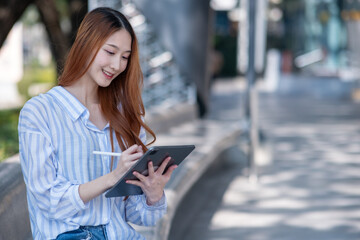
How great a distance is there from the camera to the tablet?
2416 millimetres

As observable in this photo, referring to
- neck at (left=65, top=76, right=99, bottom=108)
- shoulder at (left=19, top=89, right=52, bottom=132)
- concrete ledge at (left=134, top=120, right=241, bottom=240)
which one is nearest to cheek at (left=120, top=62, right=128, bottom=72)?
neck at (left=65, top=76, right=99, bottom=108)

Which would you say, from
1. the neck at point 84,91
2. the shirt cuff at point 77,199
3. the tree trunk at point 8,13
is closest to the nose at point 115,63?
the neck at point 84,91

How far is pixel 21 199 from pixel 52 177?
1.62 meters

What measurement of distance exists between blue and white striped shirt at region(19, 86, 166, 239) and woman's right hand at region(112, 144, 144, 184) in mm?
188

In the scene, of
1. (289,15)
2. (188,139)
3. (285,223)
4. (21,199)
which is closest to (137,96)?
(21,199)

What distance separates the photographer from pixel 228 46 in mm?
37281

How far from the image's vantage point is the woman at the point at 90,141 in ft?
8.26

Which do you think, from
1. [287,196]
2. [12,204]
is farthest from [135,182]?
[287,196]

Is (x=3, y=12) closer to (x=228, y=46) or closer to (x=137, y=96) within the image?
(x=137, y=96)

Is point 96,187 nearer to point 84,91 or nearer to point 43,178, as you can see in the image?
point 43,178

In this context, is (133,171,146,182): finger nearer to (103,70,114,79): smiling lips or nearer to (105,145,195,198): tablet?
(105,145,195,198): tablet

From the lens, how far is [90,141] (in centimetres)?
267

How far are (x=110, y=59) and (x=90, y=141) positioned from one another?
0.33 m

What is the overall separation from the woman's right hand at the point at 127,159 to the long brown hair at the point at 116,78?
11.7 inches
